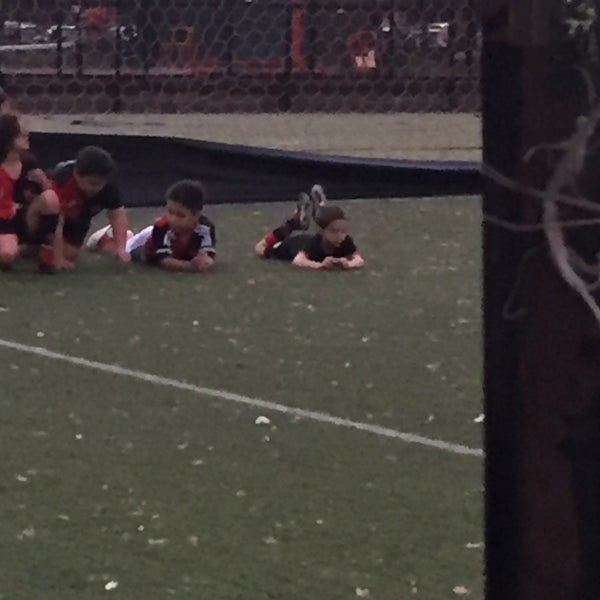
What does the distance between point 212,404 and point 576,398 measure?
9.77ft

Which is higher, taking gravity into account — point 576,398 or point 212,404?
point 576,398

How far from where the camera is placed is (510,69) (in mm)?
2070

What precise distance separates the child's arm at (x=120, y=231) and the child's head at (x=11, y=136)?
52cm

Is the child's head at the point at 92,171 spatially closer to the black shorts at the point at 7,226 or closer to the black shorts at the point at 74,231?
the black shorts at the point at 74,231

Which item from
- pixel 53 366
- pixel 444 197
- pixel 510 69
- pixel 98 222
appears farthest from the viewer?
pixel 444 197

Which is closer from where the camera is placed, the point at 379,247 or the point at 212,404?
the point at 212,404

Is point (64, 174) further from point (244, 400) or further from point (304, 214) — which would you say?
point (244, 400)

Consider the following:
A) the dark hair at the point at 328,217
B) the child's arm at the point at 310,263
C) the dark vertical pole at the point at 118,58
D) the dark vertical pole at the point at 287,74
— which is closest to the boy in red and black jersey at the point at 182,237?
the child's arm at the point at 310,263

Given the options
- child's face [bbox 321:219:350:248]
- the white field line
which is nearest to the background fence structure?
child's face [bbox 321:219:350:248]

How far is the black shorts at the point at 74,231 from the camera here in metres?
7.68

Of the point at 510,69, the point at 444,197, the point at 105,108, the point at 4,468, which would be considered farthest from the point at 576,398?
the point at 105,108

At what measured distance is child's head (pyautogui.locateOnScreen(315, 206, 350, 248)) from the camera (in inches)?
301

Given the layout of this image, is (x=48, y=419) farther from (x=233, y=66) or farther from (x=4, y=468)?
(x=233, y=66)

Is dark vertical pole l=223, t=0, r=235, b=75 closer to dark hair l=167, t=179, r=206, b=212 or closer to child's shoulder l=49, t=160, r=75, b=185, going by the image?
child's shoulder l=49, t=160, r=75, b=185
